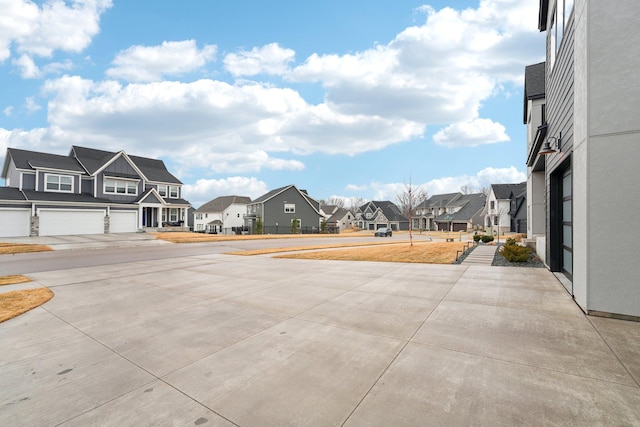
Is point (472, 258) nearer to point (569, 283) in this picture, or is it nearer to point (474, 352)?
point (569, 283)

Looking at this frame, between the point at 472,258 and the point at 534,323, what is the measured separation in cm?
867

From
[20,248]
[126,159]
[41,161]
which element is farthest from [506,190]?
[41,161]

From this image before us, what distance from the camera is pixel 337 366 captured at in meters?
3.68

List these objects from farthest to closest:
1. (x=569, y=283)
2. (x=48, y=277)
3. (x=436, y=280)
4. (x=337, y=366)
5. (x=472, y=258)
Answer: (x=472, y=258)
(x=48, y=277)
(x=436, y=280)
(x=569, y=283)
(x=337, y=366)

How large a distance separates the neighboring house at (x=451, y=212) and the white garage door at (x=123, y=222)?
4440 centimetres

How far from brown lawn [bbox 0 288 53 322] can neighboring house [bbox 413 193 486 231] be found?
5303 cm

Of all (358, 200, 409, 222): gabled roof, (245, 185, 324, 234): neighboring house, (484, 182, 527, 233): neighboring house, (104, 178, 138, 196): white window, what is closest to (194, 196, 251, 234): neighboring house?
(245, 185, 324, 234): neighboring house

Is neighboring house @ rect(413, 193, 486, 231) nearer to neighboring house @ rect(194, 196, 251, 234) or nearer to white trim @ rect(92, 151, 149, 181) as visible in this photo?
neighboring house @ rect(194, 196, 251, 234)

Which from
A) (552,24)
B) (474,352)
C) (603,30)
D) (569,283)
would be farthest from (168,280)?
(552,24)

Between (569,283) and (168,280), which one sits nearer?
(569,283)

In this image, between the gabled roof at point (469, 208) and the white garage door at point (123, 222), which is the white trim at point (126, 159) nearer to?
the white garage door at point (123, 222)

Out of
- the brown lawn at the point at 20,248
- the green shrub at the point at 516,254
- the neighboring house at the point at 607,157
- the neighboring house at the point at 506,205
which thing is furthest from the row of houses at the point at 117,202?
the neighboring house at the point at 607,157

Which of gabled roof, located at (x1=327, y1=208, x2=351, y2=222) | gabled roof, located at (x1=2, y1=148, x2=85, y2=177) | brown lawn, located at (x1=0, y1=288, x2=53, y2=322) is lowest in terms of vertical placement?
brown lawn, located at (x1=0, y1=288, x2=53, y2=322)

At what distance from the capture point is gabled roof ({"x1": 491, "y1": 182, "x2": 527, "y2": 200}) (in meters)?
43.7
